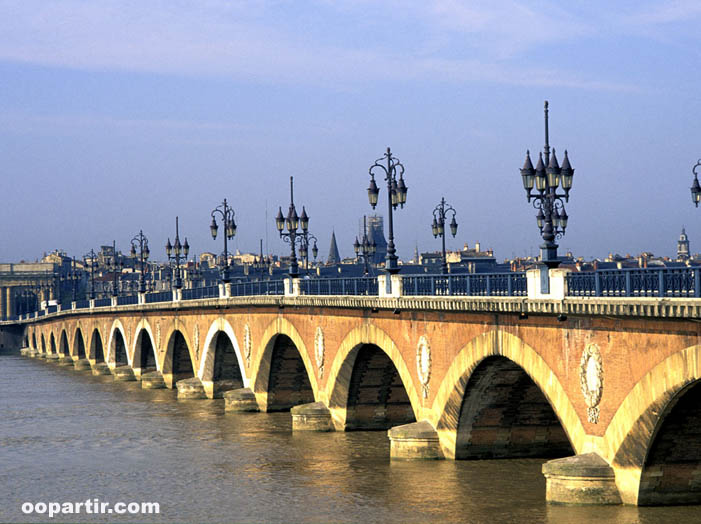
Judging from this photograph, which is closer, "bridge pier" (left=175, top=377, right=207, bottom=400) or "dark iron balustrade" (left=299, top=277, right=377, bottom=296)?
"dark iron balustrade" (left=299, top=277, right=377, bottom=296)

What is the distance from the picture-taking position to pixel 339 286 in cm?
3853

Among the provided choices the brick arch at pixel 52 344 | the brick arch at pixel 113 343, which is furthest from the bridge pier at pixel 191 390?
the brick arch at pixel 52 344

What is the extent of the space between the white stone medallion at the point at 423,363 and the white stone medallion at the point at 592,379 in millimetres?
7710

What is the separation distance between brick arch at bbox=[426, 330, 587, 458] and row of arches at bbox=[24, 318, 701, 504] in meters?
0.04

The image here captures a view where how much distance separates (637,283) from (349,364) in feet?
57.1

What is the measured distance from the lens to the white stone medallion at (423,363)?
1200 inches

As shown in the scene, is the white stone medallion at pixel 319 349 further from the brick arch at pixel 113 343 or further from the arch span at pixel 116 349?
the arch span at pixel 116 349

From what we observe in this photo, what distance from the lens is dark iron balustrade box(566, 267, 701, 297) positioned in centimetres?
1944

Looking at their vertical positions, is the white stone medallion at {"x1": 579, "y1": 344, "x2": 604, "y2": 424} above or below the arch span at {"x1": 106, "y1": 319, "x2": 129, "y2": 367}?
above

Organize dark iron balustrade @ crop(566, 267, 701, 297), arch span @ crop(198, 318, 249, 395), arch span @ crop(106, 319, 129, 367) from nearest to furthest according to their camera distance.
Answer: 1. dark iron balustrade @ crop(566, 267, 701, 297)
2. arch span @ crop(198, 318, 249, 395)
3. arch span @ crop(106, 319, 129, 367)

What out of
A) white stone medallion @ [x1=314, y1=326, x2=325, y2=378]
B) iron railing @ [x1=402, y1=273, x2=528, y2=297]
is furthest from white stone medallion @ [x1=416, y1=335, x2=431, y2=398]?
white stone medallion @ [x1=314, y1=326, x2=325, y2=378]

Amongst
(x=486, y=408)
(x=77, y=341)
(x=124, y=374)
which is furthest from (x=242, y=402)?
(x=77, y=341)

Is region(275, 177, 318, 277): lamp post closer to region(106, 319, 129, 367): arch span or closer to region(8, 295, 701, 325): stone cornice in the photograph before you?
region(8, 295, 701, 325): stone cornice

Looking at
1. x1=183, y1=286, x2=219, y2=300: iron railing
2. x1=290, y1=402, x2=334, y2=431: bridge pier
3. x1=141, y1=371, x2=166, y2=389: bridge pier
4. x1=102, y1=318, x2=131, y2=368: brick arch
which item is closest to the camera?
x1=290, y1=402, x2=334, y2=431: bridge pier
